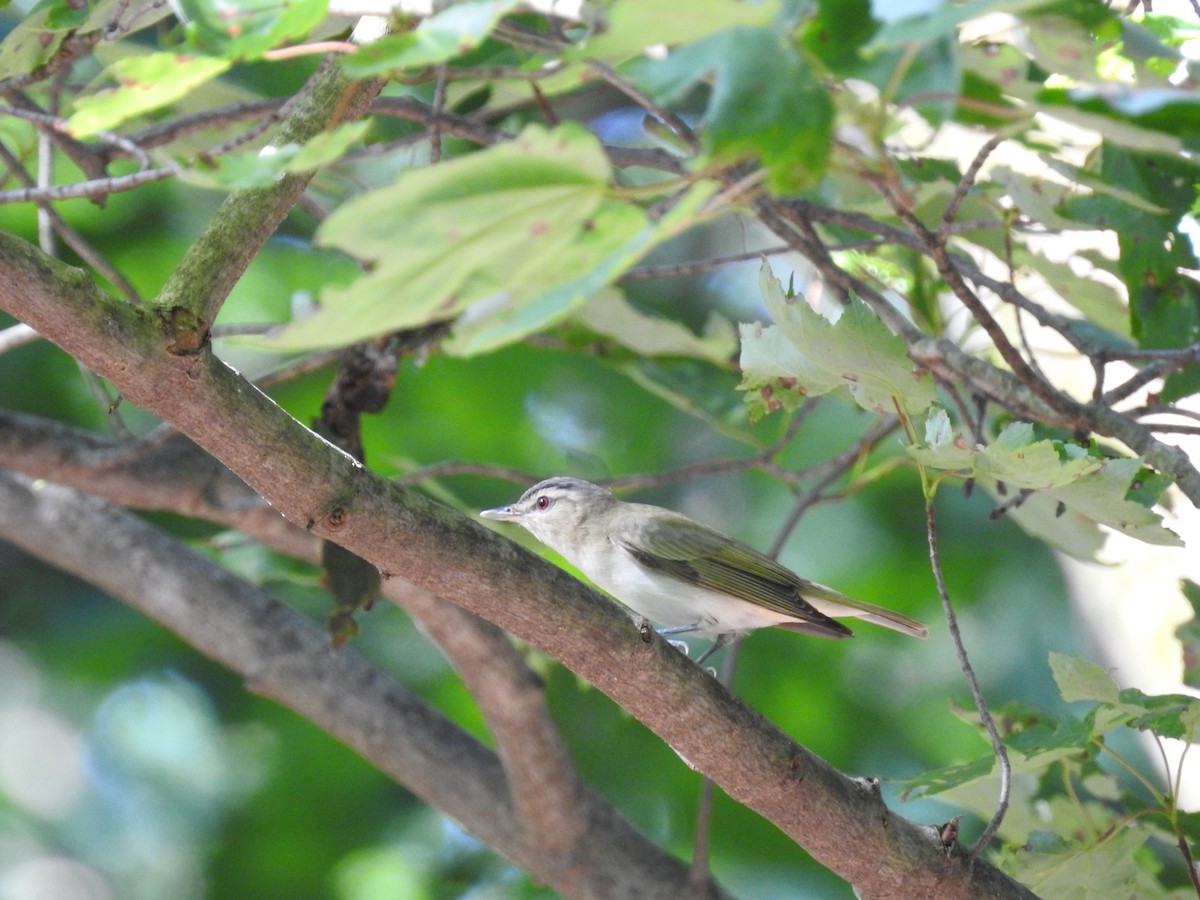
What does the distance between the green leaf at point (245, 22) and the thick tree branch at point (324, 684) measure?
245 cm

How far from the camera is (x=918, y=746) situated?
484 centimetres

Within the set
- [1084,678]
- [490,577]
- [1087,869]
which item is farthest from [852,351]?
[1087,869]

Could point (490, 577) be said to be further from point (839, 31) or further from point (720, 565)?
point (720, 565)

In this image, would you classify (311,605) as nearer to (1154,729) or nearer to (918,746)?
(918,746)

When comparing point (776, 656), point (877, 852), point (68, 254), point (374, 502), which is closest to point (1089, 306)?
point (877, 852)

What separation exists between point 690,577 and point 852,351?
4.25 ft

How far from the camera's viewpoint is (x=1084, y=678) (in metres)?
1.74

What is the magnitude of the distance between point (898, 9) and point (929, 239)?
29.1 inches

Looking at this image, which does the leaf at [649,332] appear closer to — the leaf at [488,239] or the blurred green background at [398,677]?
the blurred green background at [398,677]

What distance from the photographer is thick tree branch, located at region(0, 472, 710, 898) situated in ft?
10.1

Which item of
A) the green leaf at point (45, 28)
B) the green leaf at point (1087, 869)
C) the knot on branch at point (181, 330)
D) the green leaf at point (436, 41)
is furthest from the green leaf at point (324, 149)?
the green leaf at point (1087, 869)

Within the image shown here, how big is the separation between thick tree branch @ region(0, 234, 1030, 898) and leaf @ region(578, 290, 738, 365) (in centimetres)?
128

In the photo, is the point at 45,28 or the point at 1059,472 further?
the point at 45,28

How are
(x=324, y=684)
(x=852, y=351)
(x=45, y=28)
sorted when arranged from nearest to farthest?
(x=852, y=351)
(x=45, y=28)
(x=324, y=684)
